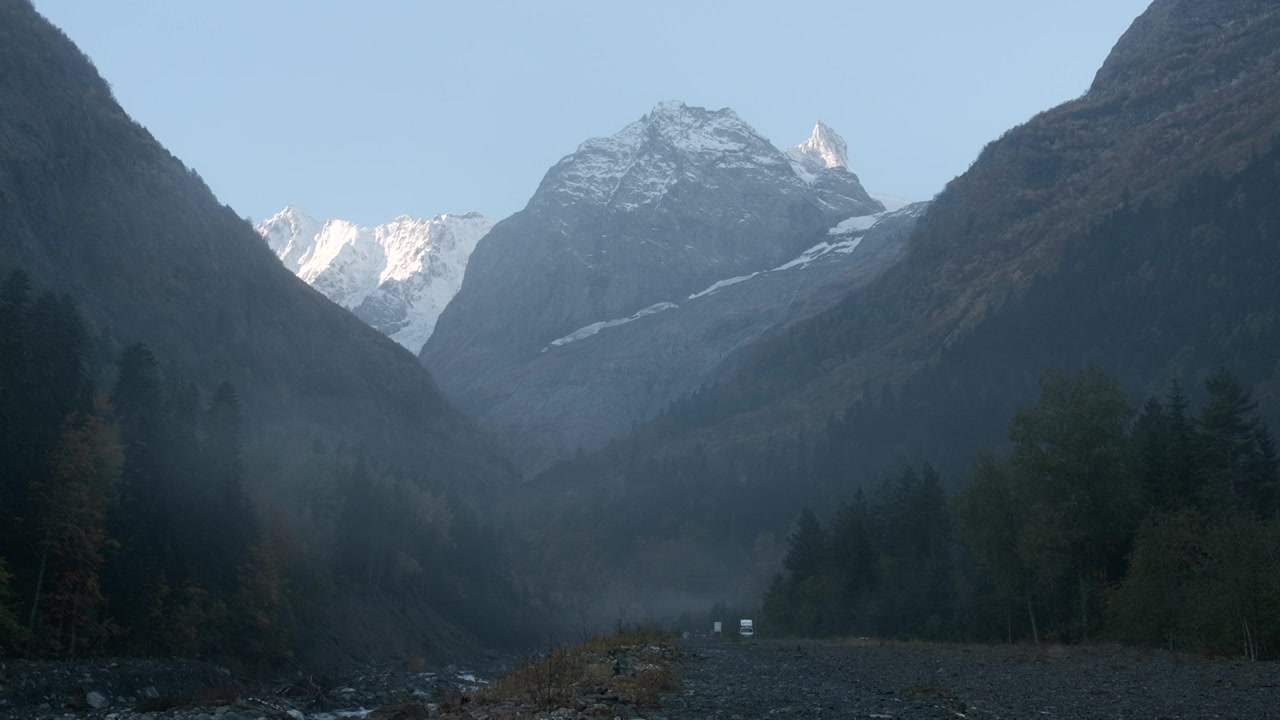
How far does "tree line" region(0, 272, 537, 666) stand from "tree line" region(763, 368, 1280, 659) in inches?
1538

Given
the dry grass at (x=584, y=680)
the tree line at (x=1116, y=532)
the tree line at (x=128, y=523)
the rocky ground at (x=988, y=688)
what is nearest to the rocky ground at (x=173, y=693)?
the dry grass at (x=584, y=680)

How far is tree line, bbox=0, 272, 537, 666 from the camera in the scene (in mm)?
48656

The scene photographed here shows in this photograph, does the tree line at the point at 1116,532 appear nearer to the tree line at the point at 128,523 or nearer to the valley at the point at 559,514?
the valley at the point at 559,514

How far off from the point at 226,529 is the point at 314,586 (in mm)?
16968

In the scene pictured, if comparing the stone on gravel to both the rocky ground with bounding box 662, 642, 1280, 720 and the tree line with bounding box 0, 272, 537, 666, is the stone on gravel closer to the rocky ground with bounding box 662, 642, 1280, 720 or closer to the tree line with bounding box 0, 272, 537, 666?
the tree line with bounding box 0, 272, 537, 666

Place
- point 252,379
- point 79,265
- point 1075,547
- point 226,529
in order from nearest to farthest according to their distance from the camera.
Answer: point 1075,547 → point 226,529 → point 79,265 → point 252,379

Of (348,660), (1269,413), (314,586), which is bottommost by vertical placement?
(348,660)

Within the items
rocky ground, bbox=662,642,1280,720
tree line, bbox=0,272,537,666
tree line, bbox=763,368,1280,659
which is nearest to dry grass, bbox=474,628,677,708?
rocky ground, bbox=662,642,1280,720

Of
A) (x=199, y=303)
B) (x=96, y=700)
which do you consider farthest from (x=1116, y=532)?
(x=199, y=303)

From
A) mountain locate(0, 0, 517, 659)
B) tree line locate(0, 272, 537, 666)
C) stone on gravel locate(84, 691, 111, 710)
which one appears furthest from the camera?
mountain locate(0, 0, 517, 659)

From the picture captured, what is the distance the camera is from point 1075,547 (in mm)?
52562

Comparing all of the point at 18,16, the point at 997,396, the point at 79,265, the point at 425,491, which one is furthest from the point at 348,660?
the point at 997,396

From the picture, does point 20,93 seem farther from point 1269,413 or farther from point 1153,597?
point 1269,413

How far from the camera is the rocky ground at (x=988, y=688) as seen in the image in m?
20.8
